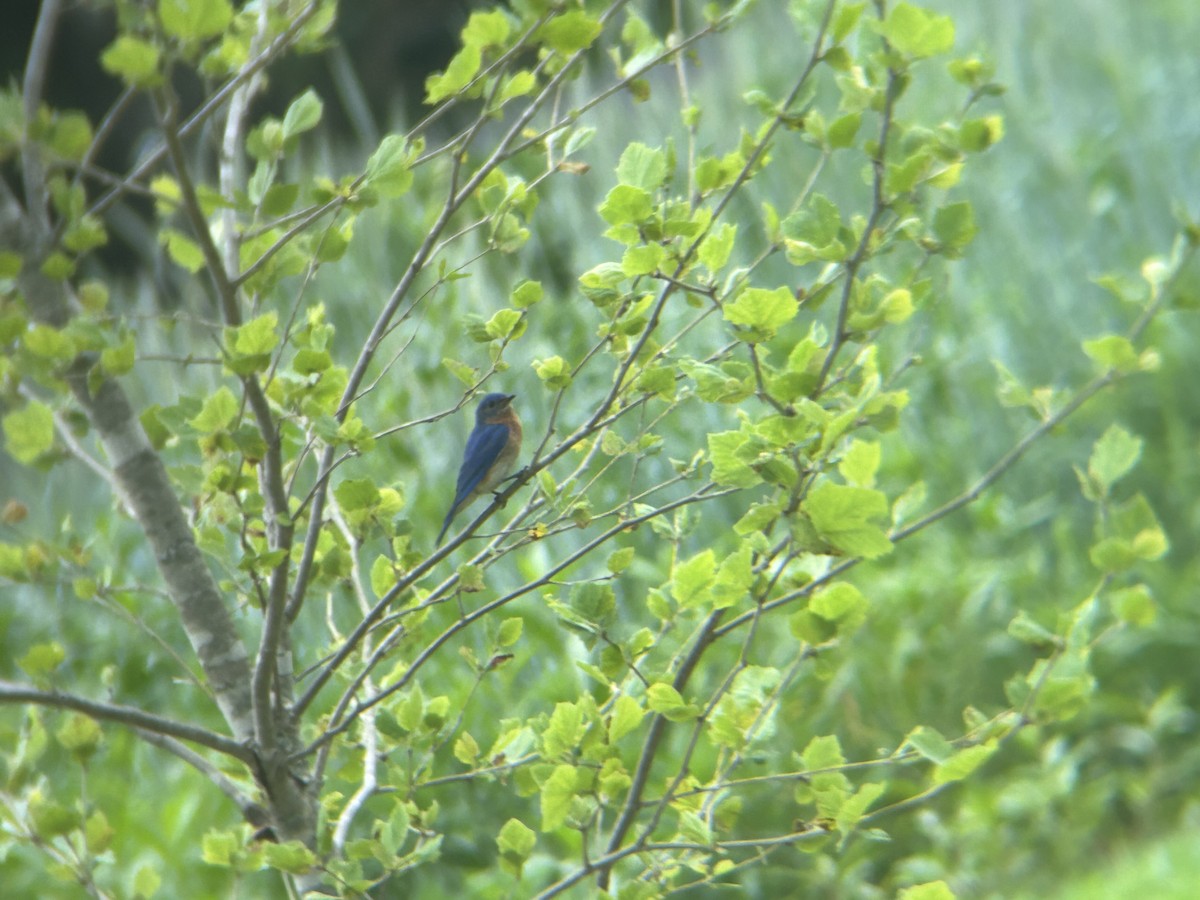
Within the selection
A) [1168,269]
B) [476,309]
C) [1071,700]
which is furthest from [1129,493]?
[1071,700]

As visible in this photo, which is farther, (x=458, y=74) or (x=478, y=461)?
(x=478, y=461)

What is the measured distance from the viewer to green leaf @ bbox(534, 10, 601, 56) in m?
1.25

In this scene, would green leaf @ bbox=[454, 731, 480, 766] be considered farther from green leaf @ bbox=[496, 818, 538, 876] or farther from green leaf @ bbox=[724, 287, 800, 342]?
green leaf @ bbox=[724, 287, 800, 342]

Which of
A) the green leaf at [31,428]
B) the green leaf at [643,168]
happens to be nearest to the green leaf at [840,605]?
the green leaf at [643,168]

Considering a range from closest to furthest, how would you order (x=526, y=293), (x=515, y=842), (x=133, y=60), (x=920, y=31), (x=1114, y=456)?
(x=133, y=60), (x=920, y=31), (x=526, y=293), (x=515, y=842), (x=1114, y=456)

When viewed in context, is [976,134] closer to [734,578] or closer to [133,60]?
[734,578]

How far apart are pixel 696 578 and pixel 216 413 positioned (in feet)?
1.74

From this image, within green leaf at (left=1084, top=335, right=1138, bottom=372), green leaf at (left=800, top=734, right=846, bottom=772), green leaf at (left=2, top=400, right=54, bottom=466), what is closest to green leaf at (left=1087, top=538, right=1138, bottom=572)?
green leaf at (left=1084, top=335, right=1138, bottom=372)

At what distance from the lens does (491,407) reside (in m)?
2.56

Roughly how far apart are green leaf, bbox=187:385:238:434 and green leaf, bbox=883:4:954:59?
29.5 inches

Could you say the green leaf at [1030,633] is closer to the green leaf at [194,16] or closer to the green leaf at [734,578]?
the green leaf at [734,578]

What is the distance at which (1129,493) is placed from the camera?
13.0 feet

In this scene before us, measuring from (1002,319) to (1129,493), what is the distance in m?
0.82

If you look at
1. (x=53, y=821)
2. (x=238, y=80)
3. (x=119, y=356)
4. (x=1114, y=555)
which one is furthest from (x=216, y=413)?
(x=1114, y=555)
